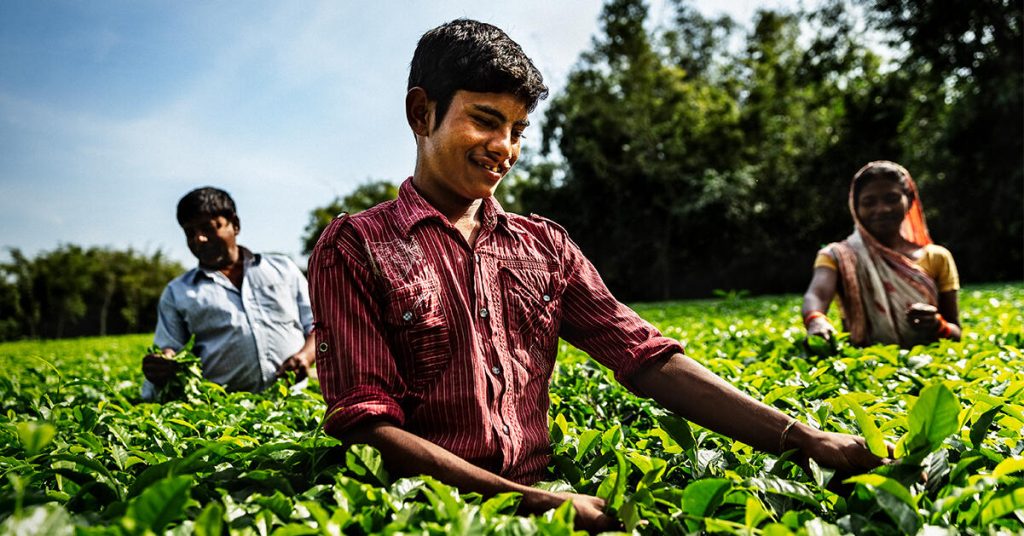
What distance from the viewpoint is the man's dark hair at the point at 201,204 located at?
3869 millimetres

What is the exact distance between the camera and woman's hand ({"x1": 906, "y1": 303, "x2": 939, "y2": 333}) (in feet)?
11.0

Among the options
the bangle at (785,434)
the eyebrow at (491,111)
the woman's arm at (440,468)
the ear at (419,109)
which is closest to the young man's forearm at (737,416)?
the bangle at (785,434)

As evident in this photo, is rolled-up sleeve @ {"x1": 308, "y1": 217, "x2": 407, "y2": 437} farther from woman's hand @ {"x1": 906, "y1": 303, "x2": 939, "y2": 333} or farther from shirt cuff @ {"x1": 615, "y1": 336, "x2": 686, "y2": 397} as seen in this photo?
woman's hand @ {"x1": 906, "y1": 303, "x2": 939, "y2": 333}

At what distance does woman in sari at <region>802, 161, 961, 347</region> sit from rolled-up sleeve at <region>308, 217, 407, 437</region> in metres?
2.86

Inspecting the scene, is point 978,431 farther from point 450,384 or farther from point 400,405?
point 400,405

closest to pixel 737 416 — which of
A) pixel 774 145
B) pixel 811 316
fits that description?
pixel 811 316

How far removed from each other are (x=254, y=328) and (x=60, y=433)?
1.94m

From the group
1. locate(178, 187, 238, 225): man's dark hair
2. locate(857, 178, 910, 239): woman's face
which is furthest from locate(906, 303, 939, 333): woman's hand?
locate(178, 187, 238, 225): man's dark hair

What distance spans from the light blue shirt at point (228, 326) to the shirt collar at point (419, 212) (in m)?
2.58

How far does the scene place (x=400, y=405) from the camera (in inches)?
59.3

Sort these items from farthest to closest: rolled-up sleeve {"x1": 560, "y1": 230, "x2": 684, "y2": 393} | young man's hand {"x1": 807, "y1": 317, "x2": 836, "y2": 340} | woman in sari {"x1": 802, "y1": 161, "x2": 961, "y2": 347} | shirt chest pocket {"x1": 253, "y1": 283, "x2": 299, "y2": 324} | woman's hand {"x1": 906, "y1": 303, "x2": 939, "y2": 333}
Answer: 1. shirt chest pocket {"x1": 253, "y1": 283, "x2": 299, "y2": 324}
2. woman in sari {"x1": 802, "y1": 161, "x2": 961, "y2": 347}
3. woman's hand {"x1": 906, "y1": 303, "x2": 939, "y2": 333}
4. young man's hand {"x1": 807, "y1": 317, "x2": 836, "y2": 340}
5. rolled-up sleeve {"x1": 560, "y1": 230, "x2": 684, "y2": 393}

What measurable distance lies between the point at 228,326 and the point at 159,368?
30.4 inches

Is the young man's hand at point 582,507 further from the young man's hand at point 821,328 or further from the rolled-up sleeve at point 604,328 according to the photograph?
the young man's hand at point 821,328

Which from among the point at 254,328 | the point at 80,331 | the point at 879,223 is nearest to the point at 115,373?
the point at 254,328
